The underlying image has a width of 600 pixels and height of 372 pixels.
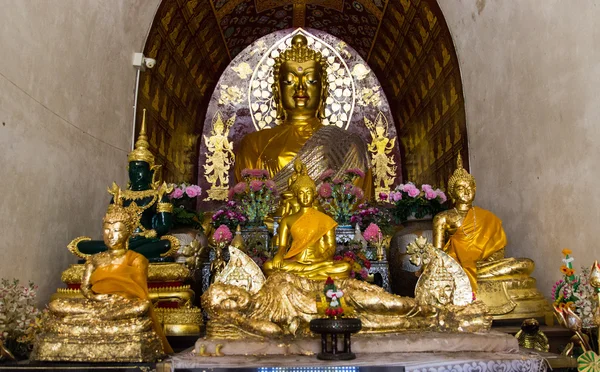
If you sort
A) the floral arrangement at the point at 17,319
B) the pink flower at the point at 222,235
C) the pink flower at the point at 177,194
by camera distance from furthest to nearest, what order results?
1. the pink flower at the point at 177,194
2. the pink flower at the point at 222,235
3. the floral arrangement at the point at 17,319

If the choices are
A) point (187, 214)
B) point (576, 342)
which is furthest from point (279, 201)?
point (576, 342)

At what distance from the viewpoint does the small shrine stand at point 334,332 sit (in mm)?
3113

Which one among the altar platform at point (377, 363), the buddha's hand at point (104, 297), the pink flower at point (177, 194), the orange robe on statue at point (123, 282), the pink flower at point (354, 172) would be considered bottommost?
the altar platform at point (377, 363)

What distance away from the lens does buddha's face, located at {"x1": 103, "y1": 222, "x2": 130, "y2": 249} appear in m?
3.58

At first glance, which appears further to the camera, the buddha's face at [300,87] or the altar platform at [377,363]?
the buddha's face at [300,87]

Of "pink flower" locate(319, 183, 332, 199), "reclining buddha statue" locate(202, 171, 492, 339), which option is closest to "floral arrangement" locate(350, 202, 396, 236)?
"pink flower" locate(319, 183, 332, 199)

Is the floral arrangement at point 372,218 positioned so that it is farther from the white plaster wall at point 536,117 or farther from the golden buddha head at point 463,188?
the white plaster wall at point 536,117

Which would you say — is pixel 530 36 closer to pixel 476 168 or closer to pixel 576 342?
pixel 476 168

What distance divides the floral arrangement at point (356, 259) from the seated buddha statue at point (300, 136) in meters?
1.78

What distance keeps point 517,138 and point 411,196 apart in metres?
1.06

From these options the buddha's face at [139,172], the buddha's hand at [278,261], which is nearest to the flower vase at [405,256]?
the buddha's hand at [278,261]

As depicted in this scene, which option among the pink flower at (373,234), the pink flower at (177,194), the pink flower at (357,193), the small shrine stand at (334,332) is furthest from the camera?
the pink flower at (357,193)

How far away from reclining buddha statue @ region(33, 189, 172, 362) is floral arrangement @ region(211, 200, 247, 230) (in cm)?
193

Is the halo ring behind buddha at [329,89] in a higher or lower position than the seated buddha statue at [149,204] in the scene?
higher
